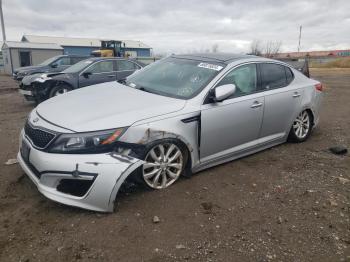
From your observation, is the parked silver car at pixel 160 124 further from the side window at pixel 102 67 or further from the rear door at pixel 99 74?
the side window at pixel 102 67

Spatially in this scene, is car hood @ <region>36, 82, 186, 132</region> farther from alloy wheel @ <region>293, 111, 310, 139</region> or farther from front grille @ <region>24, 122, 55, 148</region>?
alloy wheel @ <region>293, 111, 310, 139</region>

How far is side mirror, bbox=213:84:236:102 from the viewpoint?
385cm

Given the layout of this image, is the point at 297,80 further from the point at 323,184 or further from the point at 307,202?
the point at 307,202

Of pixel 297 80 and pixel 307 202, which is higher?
pixel 297 80

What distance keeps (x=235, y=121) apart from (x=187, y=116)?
31.3 inches

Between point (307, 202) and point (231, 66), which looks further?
point (231, 66)

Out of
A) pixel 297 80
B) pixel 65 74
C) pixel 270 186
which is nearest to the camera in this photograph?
pixel 270 186

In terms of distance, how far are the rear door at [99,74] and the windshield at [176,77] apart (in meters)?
4.99

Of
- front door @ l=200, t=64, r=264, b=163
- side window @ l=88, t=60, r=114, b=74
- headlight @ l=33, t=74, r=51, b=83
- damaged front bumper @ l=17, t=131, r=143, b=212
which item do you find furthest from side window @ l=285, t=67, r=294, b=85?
headlight @ l=33, t=74, r=51, b=83

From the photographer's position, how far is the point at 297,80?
5.34 metres

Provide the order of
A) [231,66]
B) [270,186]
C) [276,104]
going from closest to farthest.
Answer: [270,186] < [231,66] < [276,104]

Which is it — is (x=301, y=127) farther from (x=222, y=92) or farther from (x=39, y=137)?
(x=39, y=137)

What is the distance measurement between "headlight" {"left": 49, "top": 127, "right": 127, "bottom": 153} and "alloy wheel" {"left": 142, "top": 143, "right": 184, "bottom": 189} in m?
0.52

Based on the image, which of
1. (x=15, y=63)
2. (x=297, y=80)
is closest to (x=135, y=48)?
(x=15, y=63)
